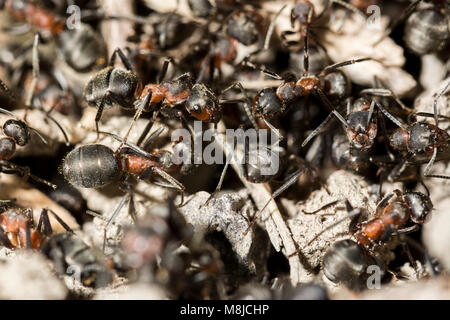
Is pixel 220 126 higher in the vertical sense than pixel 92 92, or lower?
lower

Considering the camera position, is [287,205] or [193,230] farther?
[287,205]

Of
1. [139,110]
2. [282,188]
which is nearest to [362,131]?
[282,188]

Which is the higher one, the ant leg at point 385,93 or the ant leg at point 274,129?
the ant leg at point 385,93

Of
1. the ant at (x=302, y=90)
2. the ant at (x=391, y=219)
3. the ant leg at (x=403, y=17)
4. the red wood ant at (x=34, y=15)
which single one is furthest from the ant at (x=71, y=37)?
the ant at (x=391, y=219)

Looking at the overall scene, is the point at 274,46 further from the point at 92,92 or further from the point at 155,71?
the point at 92,92

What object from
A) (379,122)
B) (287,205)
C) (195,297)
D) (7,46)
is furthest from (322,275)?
(7,46)

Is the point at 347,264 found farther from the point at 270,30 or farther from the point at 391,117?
the point at 270,30

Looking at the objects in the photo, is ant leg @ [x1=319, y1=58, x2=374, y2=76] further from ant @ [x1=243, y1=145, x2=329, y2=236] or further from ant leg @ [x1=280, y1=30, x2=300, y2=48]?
ant @ [x1=243, y1=145, x2=329, y2=236]

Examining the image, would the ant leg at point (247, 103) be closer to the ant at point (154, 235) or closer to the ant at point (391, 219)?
the ant at point (391, 219)
